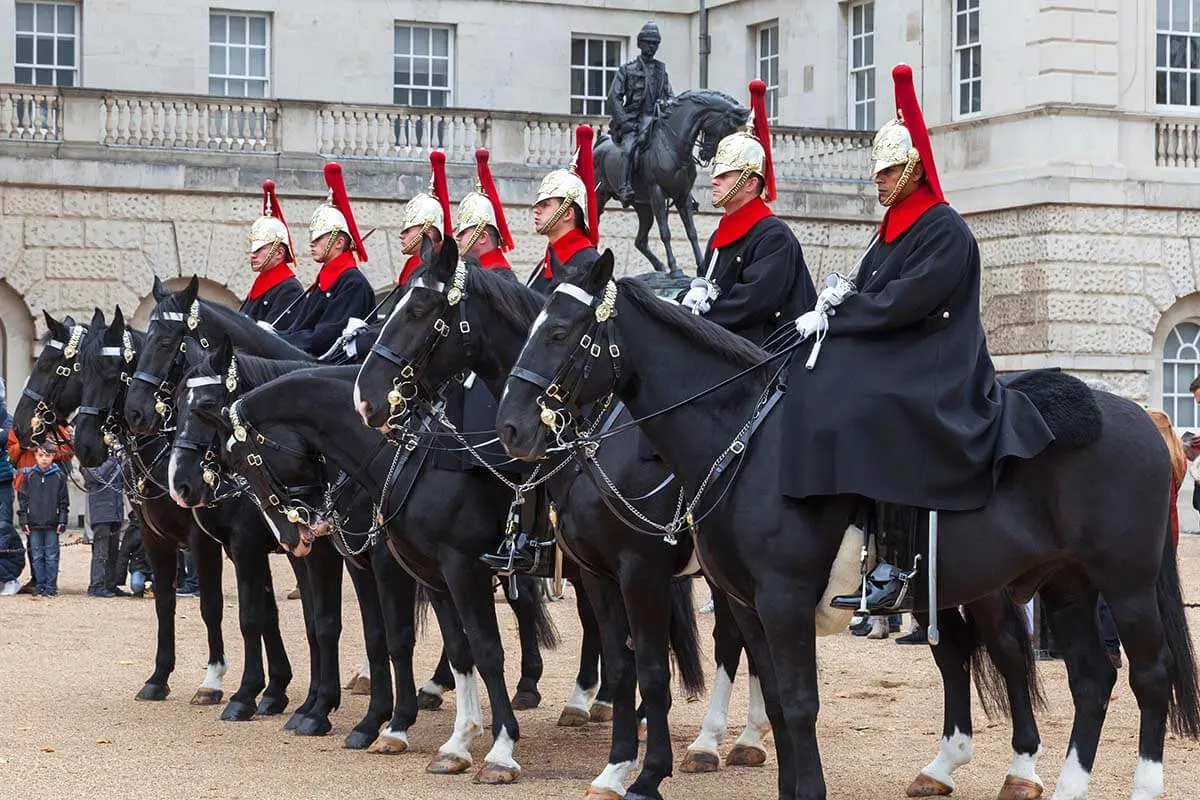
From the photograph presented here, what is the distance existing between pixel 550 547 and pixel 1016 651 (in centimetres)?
221

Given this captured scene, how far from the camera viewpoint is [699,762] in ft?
31.5

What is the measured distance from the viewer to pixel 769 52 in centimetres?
3178

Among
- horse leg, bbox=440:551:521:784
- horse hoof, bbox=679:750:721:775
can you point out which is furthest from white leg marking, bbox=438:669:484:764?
horse hoof, bbox=679:750:721:775

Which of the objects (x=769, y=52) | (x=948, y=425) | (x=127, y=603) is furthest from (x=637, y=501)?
(x=769, y=52)

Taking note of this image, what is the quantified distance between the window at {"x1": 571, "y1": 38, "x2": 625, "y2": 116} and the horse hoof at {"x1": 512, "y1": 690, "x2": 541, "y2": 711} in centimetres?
2088

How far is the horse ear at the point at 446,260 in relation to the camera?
863cm

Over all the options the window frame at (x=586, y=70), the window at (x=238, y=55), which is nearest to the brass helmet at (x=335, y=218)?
the window at (x=238, y=55)

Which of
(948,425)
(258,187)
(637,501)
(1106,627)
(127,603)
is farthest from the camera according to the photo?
(258,187)

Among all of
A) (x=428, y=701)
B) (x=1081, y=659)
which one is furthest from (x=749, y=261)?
(x=428, y=701)

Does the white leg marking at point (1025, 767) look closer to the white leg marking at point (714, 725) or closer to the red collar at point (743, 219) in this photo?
the white leg marking at point (714, 725)

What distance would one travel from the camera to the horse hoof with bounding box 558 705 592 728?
11.1 m

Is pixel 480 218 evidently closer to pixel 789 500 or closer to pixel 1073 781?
pixel 789 500

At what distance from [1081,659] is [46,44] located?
23.5 meters

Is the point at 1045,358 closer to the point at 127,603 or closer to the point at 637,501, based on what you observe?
the point at 127,603
